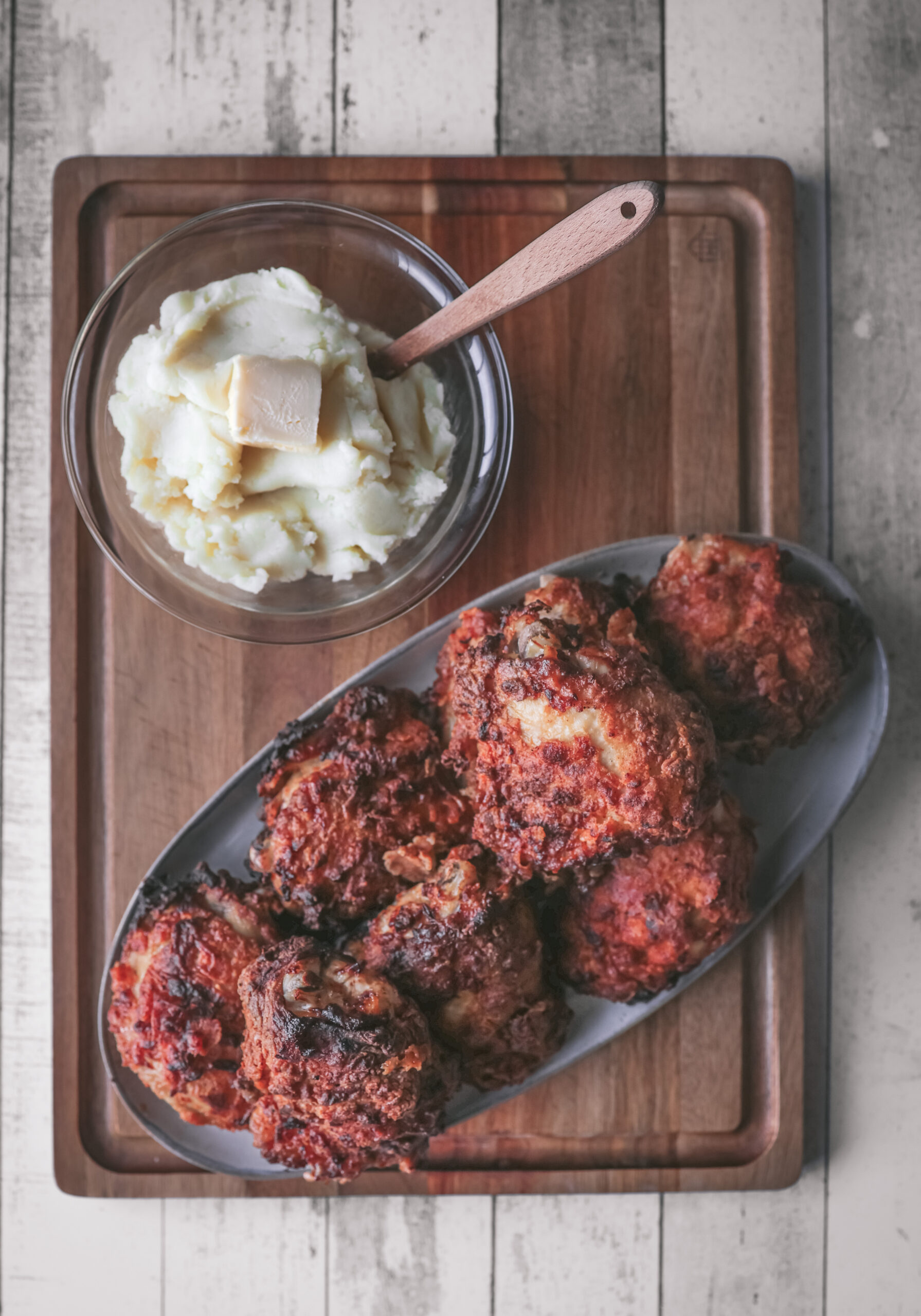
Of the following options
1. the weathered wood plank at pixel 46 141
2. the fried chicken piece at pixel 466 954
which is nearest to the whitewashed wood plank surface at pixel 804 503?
the weathered wood plank at pixel 46 141

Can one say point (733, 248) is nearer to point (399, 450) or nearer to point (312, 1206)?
point (399, 450)

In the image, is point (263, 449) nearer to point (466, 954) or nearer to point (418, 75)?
point (466, 954)

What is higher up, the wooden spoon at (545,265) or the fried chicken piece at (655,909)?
the wooden spoon at (545,265)

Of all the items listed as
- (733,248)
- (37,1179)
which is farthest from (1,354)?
(37,1179)

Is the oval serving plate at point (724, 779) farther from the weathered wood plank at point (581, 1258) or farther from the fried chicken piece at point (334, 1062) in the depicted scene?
the weathered wood plank at point (581, 1258)

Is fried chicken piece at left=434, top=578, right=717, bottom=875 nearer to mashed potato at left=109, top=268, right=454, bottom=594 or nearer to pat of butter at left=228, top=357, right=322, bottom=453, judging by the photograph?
mashed potato at left=109, top=268, right=454, bottom=594
